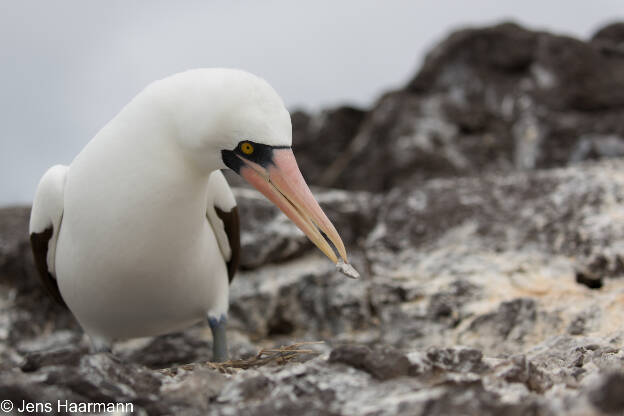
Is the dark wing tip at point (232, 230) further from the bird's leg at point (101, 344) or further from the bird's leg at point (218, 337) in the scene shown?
the bird's leg at point (101, 344)

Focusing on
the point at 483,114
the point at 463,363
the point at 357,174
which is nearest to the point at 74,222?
the point at 463,363

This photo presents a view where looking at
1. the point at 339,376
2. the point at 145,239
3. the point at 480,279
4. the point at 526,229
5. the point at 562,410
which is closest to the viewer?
the point at 562,410

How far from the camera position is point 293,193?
2.82 m

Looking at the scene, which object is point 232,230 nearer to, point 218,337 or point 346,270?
point 218,337

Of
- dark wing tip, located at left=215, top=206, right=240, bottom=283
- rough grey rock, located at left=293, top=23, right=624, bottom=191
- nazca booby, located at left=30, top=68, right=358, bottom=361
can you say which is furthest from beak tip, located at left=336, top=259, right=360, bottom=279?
rough grey rock, located at left=293, top=23, right=624, bottom=191

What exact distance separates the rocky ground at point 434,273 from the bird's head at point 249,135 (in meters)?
0.64

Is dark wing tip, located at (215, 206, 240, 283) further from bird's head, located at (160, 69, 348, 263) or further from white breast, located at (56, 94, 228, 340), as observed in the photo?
bird's head, located at (160, 69, 348, 263)

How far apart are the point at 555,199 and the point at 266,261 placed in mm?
2339

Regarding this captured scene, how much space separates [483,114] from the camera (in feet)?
31.6

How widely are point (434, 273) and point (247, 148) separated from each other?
8.00 feet

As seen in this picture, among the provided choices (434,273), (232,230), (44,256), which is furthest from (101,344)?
(434,273)

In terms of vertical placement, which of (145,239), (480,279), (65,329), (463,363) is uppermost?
(145,239)

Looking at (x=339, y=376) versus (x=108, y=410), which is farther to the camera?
(x=339, y=376)

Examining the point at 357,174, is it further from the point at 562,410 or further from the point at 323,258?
the point at 562,410
